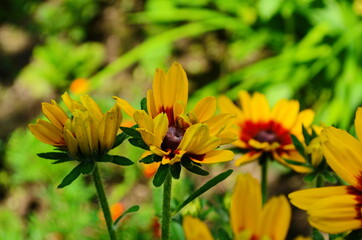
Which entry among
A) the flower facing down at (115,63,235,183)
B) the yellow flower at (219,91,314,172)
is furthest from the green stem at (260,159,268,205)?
the flower facing down at (115,63,235,183)

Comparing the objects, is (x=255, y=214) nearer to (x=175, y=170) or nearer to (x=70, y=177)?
(x=175, y=170)

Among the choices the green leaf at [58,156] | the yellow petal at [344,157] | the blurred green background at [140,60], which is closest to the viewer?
the yellow petal at [344,157]

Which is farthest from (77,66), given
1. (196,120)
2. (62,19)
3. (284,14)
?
(196,120)

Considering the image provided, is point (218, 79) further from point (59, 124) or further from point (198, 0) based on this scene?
point (59, 124)

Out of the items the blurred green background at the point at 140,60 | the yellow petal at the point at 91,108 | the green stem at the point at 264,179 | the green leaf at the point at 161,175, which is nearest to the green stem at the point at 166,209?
the green leaf at the point at 161,175

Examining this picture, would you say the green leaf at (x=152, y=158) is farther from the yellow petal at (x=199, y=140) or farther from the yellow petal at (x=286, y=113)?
the yellow petal at (x=286, y=113)

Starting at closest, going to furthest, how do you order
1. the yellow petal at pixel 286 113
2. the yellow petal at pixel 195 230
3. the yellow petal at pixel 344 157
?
the yellow petal at pixel 195 230
the yellow petal at pixel 344 157
the yellow petal at pixel 286 113

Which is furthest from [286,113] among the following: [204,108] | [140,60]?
[140,60]
